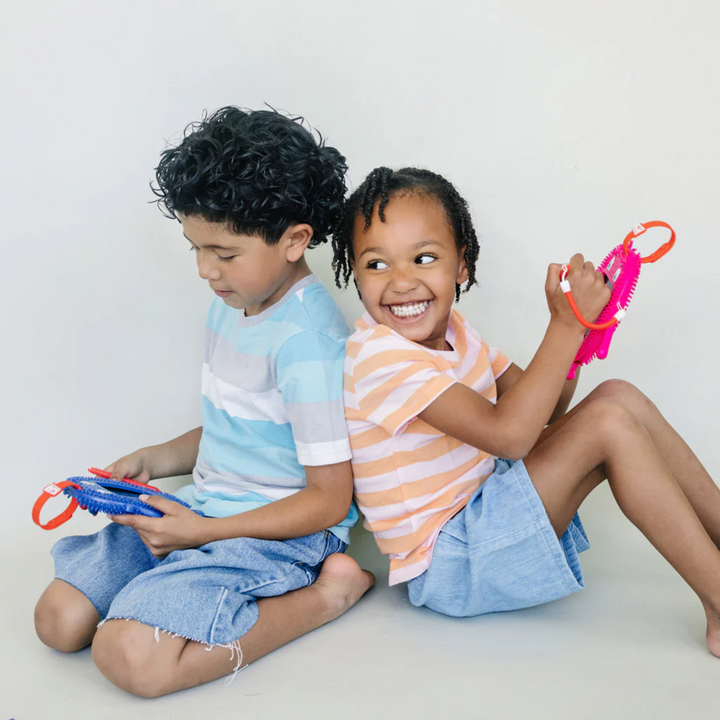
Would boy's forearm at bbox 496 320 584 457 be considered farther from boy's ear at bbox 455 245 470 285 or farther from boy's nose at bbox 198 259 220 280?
boy's nose at bbox 198 259 220 280

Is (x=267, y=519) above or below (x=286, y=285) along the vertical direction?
below

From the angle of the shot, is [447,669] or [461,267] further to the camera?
[461,267]

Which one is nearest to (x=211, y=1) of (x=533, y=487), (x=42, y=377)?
(x=42, y=377)

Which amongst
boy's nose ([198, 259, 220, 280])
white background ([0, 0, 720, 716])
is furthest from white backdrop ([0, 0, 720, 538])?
boy's nose ([198, 259, 220, 280])

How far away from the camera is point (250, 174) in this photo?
3.77 ft

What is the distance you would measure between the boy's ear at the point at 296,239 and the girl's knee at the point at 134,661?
54cm

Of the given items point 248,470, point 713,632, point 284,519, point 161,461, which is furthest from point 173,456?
point 713,632

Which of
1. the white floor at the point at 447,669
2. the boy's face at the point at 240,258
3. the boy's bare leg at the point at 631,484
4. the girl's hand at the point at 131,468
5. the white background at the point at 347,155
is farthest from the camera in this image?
the white background at the point at 347,155

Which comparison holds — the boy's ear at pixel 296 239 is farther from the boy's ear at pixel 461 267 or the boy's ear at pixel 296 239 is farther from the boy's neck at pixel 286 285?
the boy's ear at pixel 461 267

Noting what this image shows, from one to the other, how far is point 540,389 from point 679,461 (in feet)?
1.00

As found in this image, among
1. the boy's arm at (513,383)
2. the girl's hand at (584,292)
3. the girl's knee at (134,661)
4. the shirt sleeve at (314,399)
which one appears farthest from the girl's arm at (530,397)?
the girl's knee at (134,661)

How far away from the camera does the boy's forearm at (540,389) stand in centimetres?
106

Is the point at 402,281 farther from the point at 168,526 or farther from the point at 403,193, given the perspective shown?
the point at 168,526

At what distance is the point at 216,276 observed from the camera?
3.86 ft
